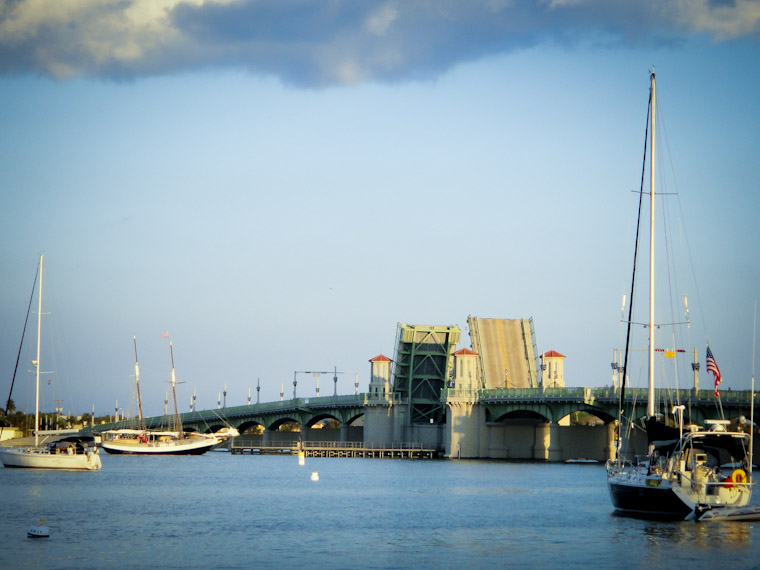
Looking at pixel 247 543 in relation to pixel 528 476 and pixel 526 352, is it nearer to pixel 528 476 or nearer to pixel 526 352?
pixel 528 476

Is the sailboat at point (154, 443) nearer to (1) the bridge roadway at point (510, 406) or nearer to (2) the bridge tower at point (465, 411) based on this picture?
(1) the bridge roadway at point (510, 406)

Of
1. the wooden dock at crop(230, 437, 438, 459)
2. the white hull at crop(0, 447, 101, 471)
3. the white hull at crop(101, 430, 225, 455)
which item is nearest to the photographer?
the white hull at crop(0, 447, 101, 471)

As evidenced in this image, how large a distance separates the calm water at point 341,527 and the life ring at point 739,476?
1520 millimetres

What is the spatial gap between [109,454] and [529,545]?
81.8 meters

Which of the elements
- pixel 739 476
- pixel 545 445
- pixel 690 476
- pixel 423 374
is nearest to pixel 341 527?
pixel 690 476

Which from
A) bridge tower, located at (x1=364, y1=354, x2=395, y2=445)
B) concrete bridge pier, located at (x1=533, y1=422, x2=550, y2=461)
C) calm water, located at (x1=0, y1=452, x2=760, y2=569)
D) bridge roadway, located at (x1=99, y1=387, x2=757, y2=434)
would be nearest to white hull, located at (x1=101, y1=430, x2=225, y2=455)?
bridge roadway, located at (x1=99, y1=387, x2=757, y2=434)

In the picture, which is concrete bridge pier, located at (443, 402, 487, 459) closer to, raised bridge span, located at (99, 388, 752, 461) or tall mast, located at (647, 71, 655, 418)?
raised bridge span, located at (99, 388, 752, 461)

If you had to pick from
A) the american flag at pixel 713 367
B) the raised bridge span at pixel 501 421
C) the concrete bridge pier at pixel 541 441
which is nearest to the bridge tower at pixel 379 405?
the raised bridge span at pixel 501 421

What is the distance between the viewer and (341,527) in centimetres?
3897

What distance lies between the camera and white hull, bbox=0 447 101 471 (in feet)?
220

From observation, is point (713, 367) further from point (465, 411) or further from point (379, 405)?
point (379, 405)

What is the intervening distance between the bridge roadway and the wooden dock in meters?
2.46

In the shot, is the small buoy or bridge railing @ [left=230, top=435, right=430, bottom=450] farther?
bridge railing @ [left=230, top=435, right=430, bottom=450]

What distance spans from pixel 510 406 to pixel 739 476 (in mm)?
53793
